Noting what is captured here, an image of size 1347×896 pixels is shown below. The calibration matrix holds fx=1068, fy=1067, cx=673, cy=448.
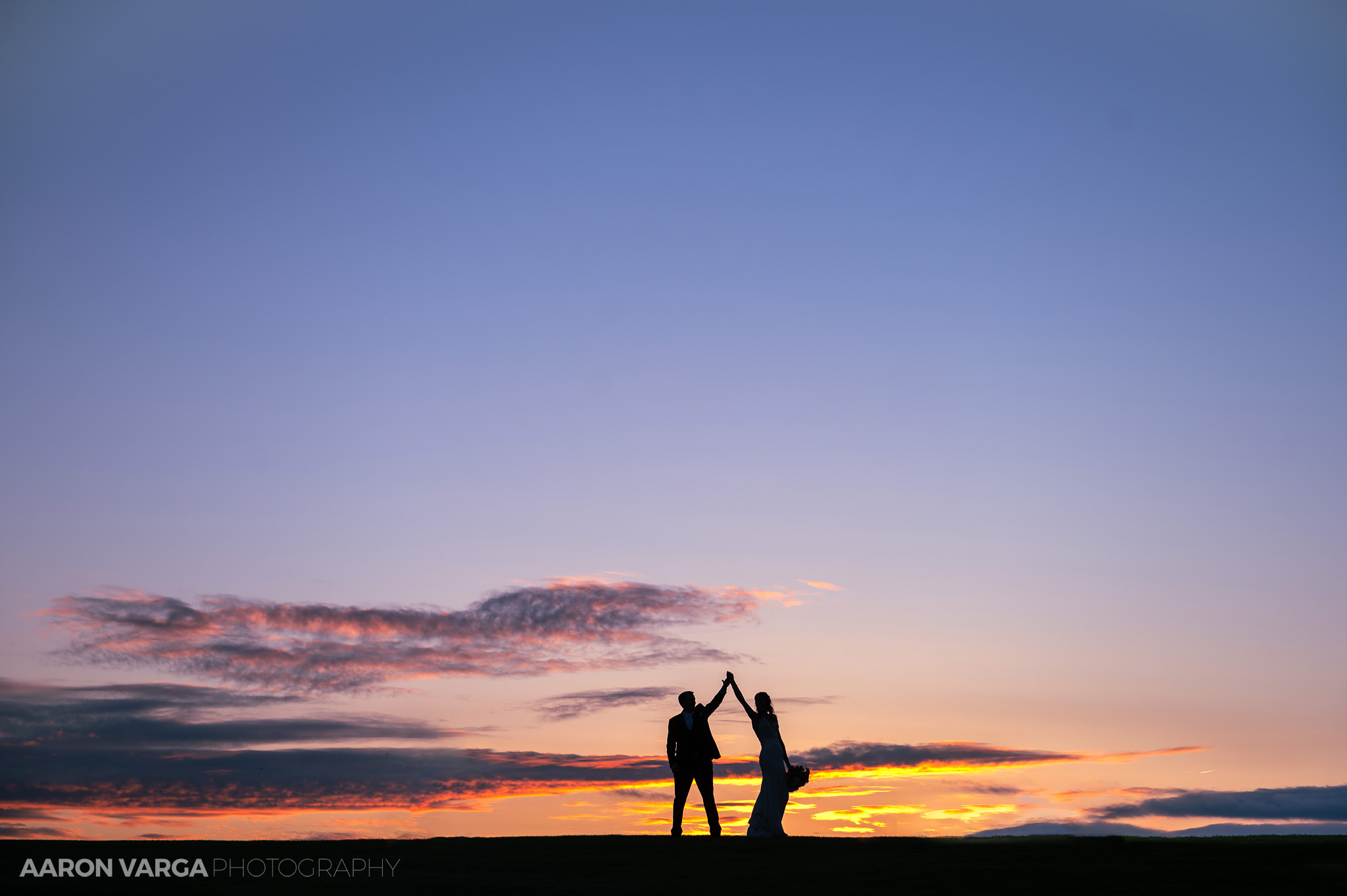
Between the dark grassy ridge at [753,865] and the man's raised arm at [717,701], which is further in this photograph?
the man's raised arm at [717,701]

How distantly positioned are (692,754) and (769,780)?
1.49 meters

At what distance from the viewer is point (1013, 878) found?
1369 centimetres

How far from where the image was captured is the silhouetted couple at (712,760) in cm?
1959

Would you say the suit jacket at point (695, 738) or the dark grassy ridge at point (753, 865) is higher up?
the suit jacket at point (695, 738)

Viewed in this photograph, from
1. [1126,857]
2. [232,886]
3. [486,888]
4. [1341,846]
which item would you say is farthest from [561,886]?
[1341,846]

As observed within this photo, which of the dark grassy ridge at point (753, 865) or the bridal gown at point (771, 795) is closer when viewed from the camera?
the dark grassy ridge at point (753, 865)

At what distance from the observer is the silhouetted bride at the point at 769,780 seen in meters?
19.5

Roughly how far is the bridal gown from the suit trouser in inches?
29.4

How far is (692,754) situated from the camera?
19719mm

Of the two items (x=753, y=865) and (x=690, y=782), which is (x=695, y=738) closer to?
(x=690, y=782)

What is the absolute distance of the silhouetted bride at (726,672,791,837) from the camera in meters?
19.5

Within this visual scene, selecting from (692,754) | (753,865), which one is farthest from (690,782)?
(753,865)

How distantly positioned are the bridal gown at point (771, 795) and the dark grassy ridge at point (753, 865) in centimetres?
138

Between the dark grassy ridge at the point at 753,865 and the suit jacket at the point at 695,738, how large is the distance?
6.04 ft
